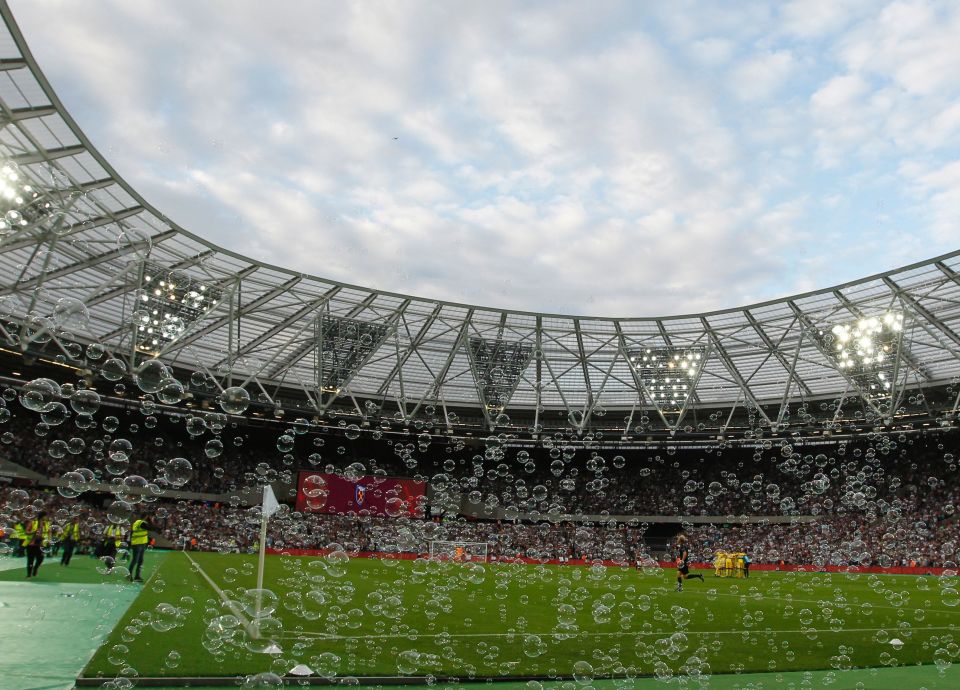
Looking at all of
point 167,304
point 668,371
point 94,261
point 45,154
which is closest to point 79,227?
point 94,261

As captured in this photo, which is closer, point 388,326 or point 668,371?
point 388,326

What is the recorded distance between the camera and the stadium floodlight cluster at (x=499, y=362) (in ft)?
156

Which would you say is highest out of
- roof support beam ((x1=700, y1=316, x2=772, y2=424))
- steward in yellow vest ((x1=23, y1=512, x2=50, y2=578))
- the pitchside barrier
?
roof support beam ((x1=700, y1=316, x2=772, y2=424))

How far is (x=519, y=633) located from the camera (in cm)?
1364

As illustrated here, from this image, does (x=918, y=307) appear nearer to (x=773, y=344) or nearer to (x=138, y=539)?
(x=773, y=344)

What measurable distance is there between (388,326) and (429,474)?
2328cm

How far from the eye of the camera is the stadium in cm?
1141

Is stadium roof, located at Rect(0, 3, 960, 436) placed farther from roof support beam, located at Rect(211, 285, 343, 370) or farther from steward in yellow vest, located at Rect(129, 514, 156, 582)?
steward in yellow vest, located at Rect(129, 514, 156, 582)

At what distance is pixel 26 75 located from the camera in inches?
922

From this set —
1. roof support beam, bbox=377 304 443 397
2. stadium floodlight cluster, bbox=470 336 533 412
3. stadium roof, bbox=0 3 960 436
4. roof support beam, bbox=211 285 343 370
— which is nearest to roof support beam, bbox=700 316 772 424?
stadium roof, bbox=0 3 960 436

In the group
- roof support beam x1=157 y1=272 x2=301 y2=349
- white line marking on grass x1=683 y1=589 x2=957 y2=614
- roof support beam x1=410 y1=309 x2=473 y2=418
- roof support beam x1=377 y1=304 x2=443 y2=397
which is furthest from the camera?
roof support beam x1=410 y1=309 x2=473 y2=418

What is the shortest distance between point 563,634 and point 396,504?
5.08 meters

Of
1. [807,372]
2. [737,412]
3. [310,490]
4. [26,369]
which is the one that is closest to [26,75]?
[310,490]

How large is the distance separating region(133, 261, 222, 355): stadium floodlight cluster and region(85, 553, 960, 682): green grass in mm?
18669
